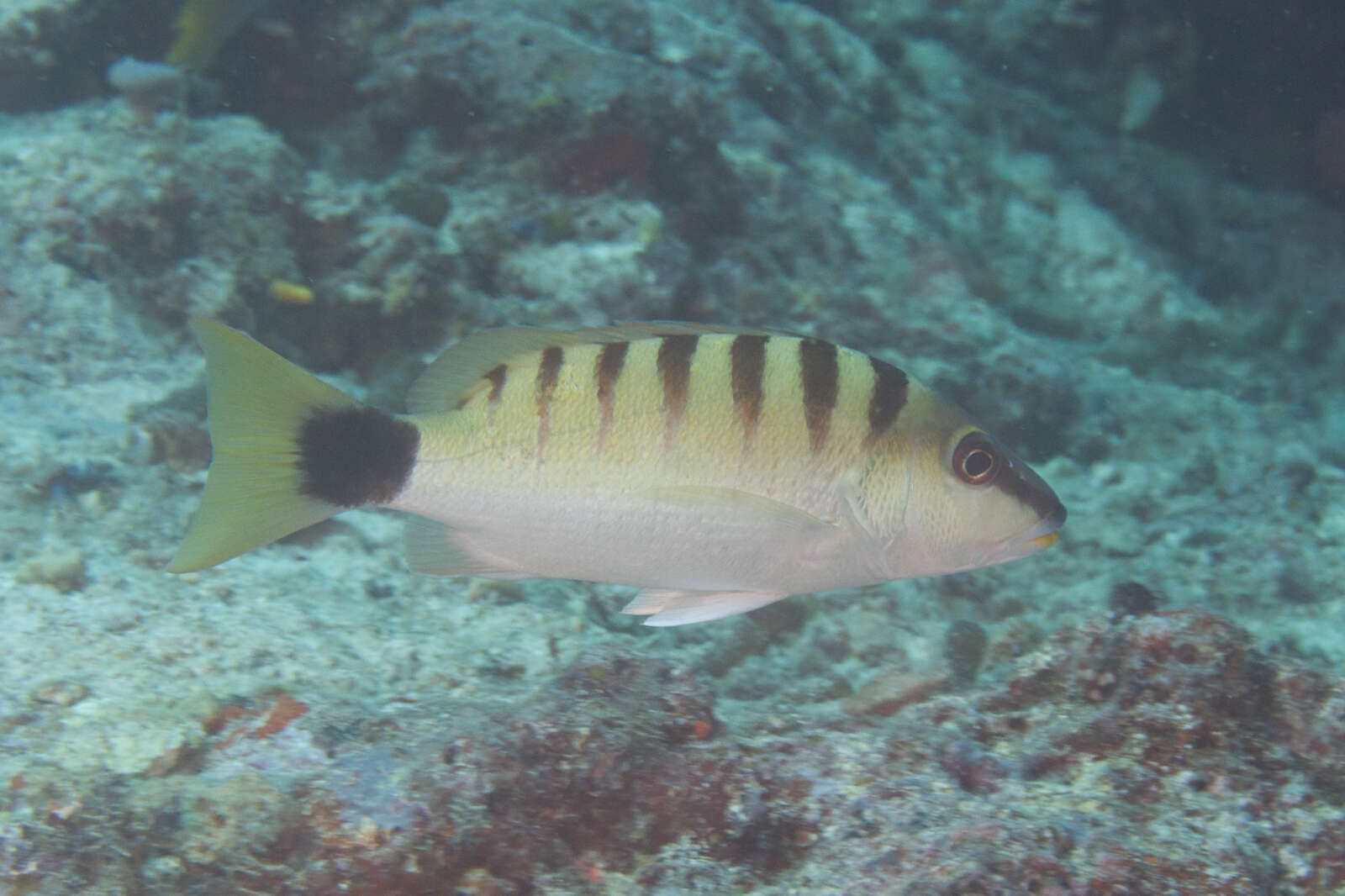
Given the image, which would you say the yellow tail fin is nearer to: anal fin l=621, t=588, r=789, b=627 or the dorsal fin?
the dorsal fin

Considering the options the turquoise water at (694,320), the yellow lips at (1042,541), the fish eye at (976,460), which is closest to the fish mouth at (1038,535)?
the yellow lips at (1042,541)

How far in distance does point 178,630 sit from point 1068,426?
5594 mm

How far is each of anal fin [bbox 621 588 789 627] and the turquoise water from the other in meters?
0.33

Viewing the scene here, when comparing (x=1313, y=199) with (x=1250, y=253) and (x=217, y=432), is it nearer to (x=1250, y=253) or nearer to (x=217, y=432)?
(x=1250, y=253)

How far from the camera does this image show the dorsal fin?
7.30 ft

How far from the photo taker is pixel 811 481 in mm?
2195

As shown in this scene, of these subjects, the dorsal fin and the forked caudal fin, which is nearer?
the forked caudal fin

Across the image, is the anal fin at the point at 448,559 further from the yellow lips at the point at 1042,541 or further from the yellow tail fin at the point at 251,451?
the yellow lips at the point at 1042,541

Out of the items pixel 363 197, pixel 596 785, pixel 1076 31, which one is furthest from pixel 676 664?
pixel 1076 31

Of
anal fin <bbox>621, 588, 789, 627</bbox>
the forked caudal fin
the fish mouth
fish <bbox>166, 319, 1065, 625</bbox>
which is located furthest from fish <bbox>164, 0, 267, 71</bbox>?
the fish mouth

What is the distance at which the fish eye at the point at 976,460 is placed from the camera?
87.5 inches

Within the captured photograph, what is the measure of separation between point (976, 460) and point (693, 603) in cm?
91

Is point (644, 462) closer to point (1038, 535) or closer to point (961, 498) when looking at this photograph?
point (961, 498)

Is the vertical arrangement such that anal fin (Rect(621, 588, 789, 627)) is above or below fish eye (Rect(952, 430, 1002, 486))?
below
